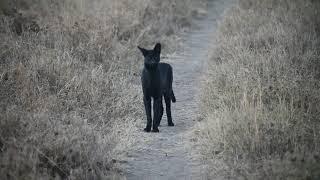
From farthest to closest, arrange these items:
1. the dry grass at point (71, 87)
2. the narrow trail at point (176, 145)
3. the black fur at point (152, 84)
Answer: the black fur at point (152, 84) → the narrow trail at point (176, 145) → the dry grass at point (71, 87)

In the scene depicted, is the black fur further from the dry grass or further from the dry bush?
the dry bush

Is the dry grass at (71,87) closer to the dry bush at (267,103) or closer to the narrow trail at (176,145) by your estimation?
the narrow trail at (176,145)

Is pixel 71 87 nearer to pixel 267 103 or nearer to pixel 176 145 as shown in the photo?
pixel 176 145

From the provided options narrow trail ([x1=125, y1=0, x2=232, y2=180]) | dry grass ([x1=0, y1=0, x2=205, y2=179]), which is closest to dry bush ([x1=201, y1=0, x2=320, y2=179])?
narrow trail ([x1=125, y1=0, x2=232, y2=180])

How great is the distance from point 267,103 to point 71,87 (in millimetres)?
3315

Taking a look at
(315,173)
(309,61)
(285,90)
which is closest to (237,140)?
(315,173)

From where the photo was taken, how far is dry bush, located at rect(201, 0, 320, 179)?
244 inches

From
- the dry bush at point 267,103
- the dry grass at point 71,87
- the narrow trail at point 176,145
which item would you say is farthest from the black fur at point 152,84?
the dry bush at point 267,103

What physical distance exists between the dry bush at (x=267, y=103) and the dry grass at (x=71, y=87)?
4.65 ft

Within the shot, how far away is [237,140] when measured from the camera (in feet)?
22.0

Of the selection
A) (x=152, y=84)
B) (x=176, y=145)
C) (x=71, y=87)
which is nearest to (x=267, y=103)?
(x=176, y=145)

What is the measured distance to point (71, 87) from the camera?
9102 millimetres

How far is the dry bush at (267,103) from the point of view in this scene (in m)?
6.19

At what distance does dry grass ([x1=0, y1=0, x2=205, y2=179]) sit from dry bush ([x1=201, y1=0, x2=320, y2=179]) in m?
1.42
